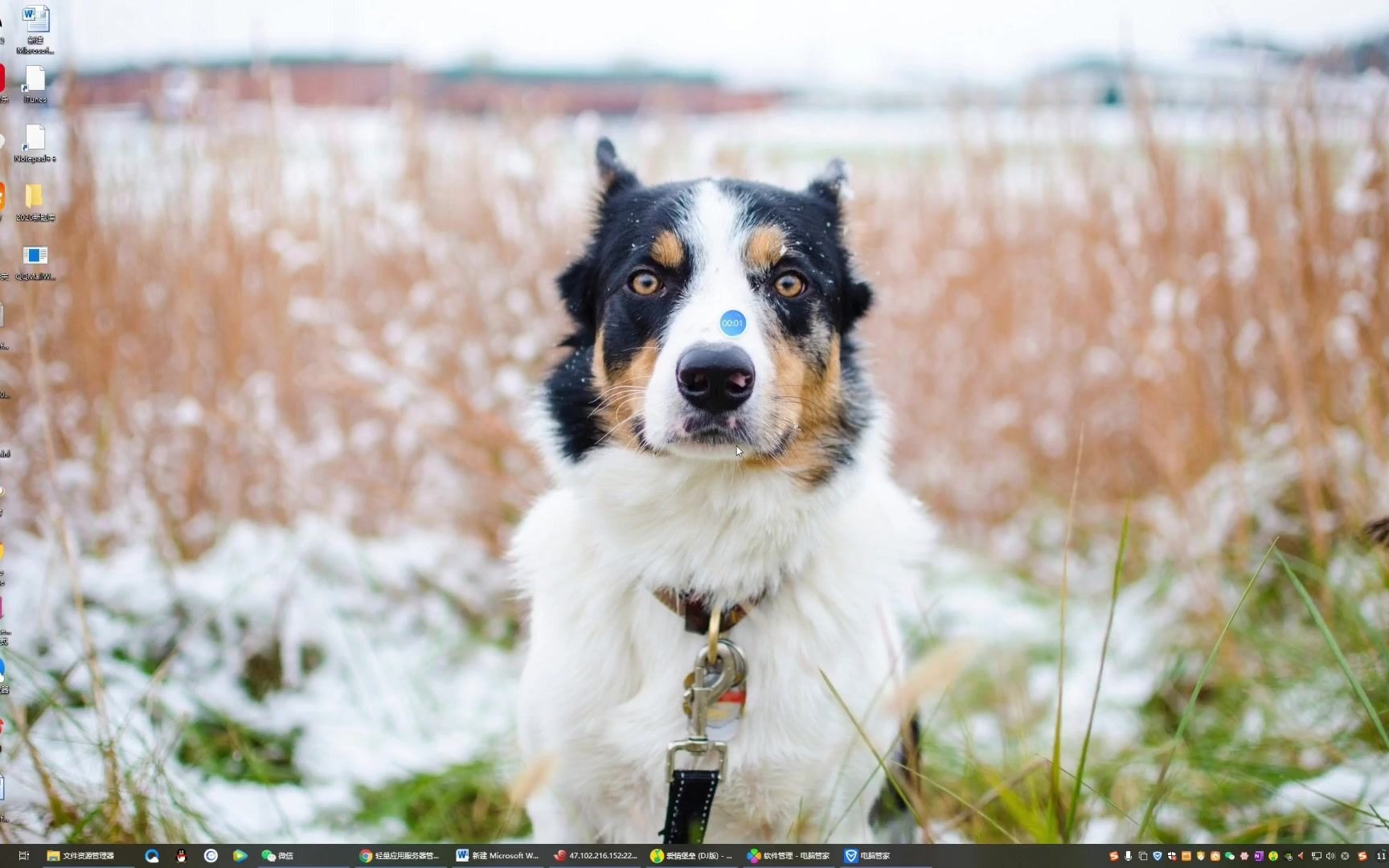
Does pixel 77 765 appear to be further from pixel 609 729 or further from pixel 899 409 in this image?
pixel 899 409

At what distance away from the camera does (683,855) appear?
1776 millimetres

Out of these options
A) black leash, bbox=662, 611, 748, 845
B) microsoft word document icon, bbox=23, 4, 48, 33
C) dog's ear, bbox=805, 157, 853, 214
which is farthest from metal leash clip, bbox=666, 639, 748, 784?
microsoft word document icon, bbox=23, 4, 48, 33

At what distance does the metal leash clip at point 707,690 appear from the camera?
1.80 metres

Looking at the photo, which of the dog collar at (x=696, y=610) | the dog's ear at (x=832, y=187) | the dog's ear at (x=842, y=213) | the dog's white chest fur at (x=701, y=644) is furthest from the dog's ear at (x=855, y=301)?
the dog collar at (x=696, y=610)

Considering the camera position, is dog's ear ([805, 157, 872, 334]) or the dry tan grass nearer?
dog's ear ([805, 157, 872, 334])

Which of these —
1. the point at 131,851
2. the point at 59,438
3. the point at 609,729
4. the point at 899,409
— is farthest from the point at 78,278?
the point at 899,409

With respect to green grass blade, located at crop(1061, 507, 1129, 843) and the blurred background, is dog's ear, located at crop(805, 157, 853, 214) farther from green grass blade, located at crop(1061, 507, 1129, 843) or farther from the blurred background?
green grass blade, located at crop(1061, 507, 1129, 843)

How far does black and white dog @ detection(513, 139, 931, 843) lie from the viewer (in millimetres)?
1854

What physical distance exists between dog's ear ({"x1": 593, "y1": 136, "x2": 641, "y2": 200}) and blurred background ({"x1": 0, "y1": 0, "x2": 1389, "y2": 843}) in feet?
1.83

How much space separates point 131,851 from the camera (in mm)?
1751

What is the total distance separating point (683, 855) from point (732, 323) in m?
1.05

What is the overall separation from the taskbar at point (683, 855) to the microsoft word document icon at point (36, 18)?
1.63 metres

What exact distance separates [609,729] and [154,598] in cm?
179

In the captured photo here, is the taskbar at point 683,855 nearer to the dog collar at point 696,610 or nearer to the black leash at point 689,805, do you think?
the black leash at point 689,805
